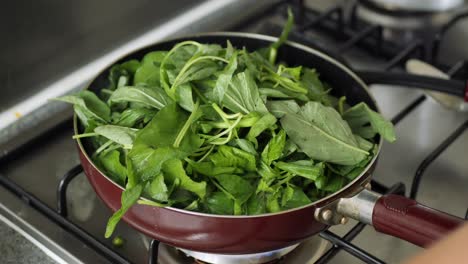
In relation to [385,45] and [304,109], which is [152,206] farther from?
[385,45]

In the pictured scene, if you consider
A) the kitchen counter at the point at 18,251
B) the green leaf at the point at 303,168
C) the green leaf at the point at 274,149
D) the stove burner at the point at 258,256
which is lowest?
the kitchen counter at the point at 18,251

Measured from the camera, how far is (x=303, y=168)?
2.06ft

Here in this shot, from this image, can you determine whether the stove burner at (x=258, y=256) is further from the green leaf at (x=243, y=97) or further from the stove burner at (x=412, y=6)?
the stove burner at (x=412, y=6)

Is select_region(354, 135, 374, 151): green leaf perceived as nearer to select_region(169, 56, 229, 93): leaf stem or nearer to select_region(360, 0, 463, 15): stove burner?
select_region(169, 56, 229, 93): leaf stem

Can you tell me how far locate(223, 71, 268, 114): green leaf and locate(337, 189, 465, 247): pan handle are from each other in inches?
4.6

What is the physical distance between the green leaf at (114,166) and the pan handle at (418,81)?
1.02 feet

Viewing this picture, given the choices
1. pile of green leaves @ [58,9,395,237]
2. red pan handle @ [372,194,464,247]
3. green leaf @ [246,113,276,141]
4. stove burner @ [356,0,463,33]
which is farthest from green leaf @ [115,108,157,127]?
stove burner @ [356,0,463,33]

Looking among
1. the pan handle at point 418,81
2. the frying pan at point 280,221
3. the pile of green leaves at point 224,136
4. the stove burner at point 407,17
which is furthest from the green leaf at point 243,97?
the stove burner at point 407,17

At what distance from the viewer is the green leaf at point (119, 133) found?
64cm

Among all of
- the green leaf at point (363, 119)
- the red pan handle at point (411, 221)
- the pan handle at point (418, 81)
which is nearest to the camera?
the red pan handle at point (411, 221)

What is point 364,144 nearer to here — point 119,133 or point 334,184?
point 334,184

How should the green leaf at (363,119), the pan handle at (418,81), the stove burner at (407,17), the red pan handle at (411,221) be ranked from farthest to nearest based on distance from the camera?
the stove burner at (407,17)
the pan handle at (418,81)
the green leaf at (363,119)
the red pan handle at (411,221)

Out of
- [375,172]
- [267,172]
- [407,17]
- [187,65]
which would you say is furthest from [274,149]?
[407,17]

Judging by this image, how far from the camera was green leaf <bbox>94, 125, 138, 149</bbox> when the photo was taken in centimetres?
64
